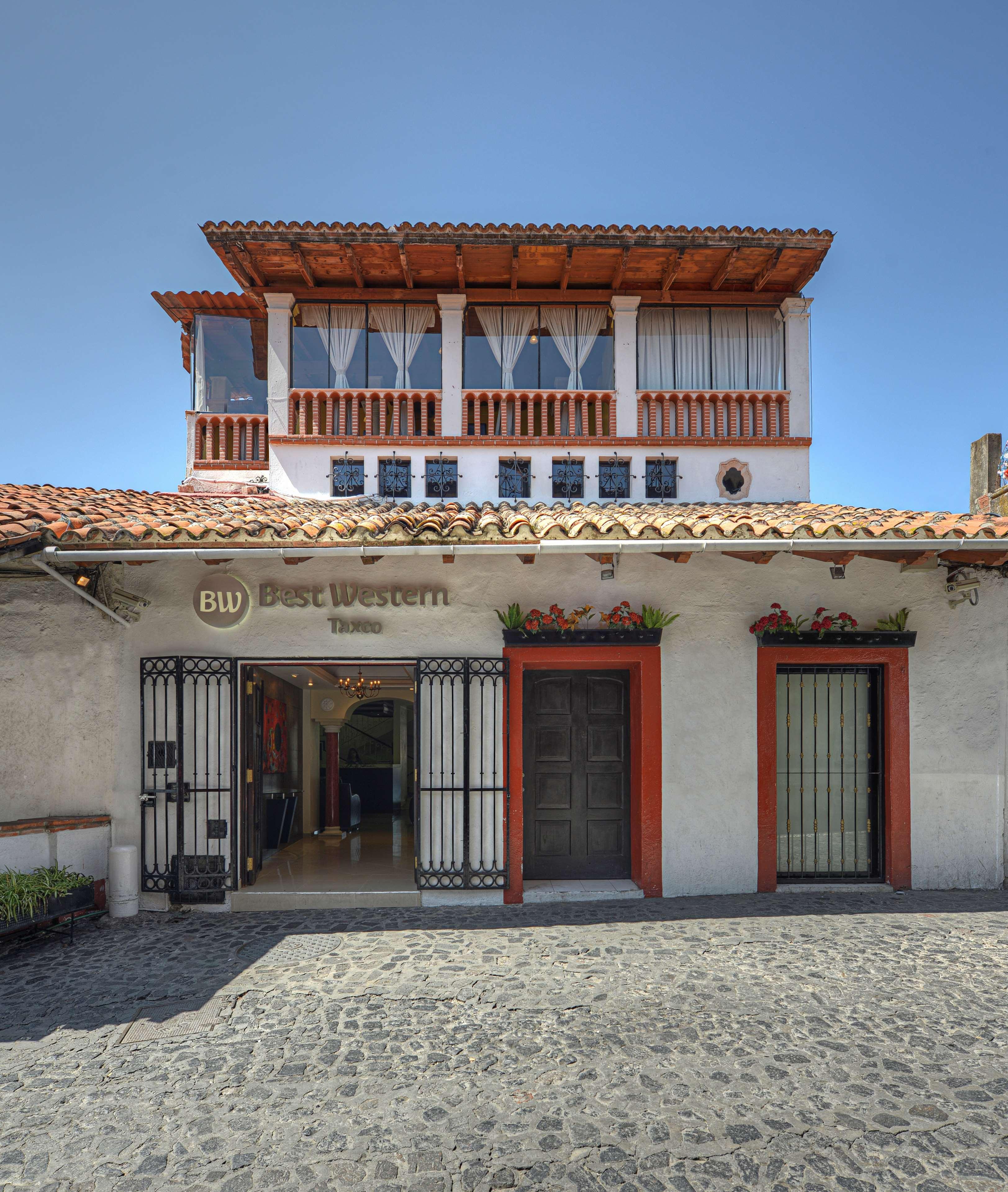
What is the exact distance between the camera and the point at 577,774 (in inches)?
313

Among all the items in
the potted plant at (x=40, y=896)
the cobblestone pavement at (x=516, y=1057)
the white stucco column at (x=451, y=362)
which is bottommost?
the cobblestone pavement at (x=516, y=1057)

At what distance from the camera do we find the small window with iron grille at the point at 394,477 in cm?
1033

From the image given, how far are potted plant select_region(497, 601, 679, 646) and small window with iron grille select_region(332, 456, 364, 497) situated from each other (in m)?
4.02

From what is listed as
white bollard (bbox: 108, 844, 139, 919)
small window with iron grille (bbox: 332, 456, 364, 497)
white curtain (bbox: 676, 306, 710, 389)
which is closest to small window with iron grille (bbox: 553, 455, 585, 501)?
white curtain (bbox: 676, 306, 710, 389)

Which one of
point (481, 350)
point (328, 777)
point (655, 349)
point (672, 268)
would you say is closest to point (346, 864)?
point (328, 777)

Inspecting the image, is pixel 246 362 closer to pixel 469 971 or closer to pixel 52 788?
pixel 52 788

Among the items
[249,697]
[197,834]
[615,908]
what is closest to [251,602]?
[249,697]

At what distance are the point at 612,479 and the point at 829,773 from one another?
4782 millimetres

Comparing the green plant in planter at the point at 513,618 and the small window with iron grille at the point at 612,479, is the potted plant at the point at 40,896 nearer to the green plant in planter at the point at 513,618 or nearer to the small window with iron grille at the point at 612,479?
the green plant in planter at the point at 513,618

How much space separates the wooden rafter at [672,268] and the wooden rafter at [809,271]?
5.50 ft

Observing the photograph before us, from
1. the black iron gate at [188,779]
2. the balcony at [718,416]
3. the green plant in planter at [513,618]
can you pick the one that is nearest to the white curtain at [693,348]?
the balcony at [718,416]

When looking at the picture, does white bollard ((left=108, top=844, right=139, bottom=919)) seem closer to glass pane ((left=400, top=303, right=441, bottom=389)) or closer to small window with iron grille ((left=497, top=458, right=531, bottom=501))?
small window with iron grille ((left=497, top=458, right=531, bottom=501))

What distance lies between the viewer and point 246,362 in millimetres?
11789

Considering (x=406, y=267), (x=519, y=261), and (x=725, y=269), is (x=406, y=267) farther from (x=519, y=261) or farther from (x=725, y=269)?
(x=725, y=269)
